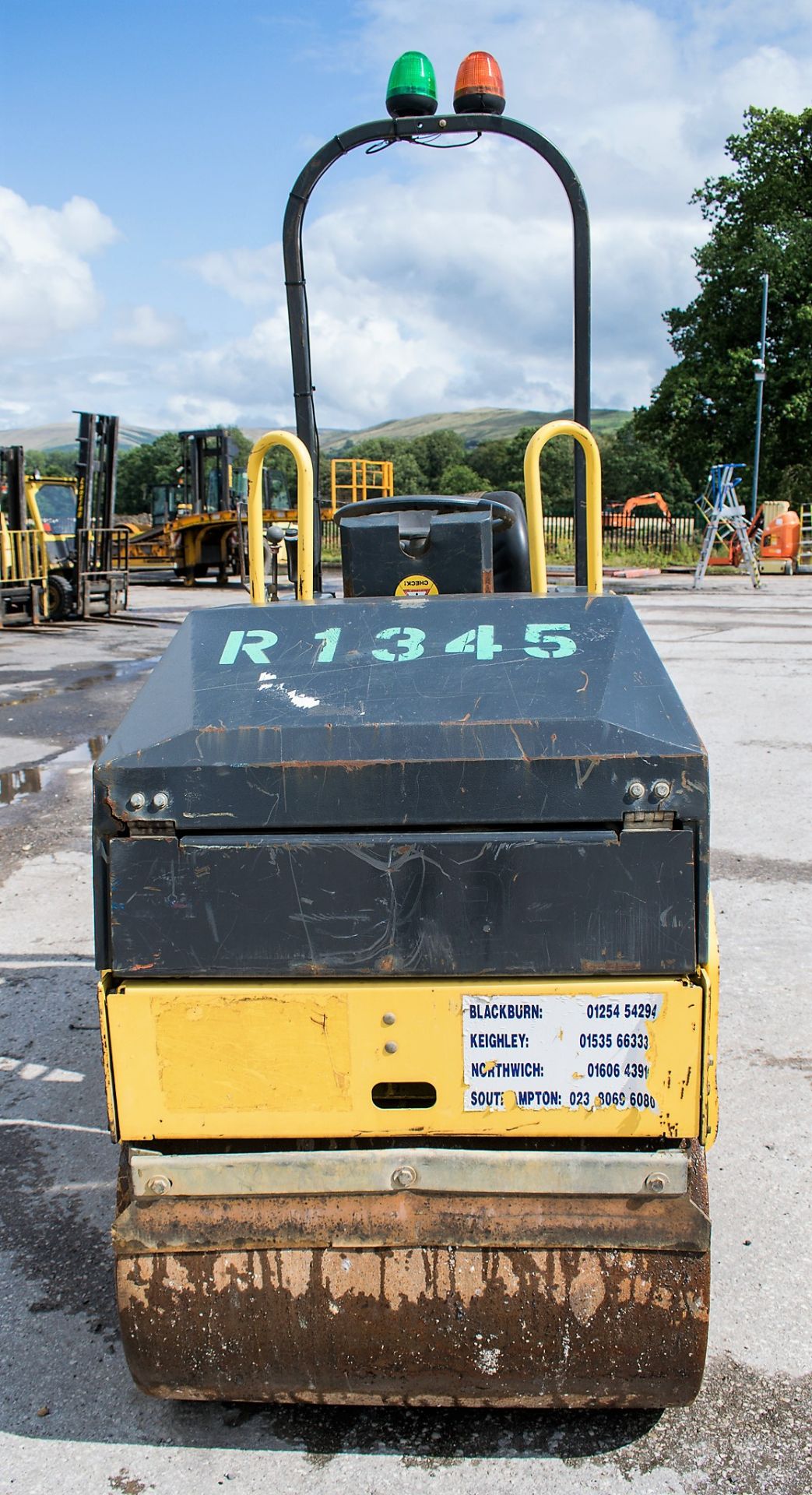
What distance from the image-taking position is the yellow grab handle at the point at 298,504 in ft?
9.57

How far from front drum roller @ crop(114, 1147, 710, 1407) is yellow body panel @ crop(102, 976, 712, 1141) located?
5.5 inches

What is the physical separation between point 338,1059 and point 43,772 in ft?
21.4

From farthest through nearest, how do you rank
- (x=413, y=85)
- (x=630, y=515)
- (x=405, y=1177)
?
1. (x=630, y=515)
2. (x=413, y=85)
3. (x=405, y=1177)

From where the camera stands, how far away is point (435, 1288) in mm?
2156

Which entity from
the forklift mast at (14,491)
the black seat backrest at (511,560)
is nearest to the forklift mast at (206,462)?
the forklift mast at (14,491)

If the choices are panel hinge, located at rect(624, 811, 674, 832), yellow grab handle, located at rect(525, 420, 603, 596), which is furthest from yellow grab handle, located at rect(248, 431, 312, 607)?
panel hinge, located at rect(624, 811, 674, 832)

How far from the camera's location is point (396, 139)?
351cm

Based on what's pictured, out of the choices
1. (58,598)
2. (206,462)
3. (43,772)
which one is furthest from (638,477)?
(43,772)

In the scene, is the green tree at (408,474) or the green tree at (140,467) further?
the green tree at (140,467)

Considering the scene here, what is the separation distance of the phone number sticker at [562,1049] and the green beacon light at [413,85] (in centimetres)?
262

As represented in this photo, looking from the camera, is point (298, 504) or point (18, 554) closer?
point (298, 504)

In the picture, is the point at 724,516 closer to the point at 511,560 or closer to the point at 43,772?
the point at 43,772

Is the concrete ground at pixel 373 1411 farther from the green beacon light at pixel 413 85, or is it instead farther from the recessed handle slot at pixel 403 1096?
the green beacon light at pixel 413 85

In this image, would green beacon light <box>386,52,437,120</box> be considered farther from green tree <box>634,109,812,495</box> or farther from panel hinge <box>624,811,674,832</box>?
green tree <box>634,109,812,495</box>
